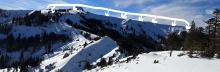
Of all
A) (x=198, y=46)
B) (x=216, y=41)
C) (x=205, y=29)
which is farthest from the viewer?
(x=205, y=29)

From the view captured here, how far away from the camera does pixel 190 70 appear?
73625 millimetres

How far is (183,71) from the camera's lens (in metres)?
72.8

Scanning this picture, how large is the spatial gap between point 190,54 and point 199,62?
38.4 ft

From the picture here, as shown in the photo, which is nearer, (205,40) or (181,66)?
(181,66)

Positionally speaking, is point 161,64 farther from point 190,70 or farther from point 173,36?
point 173,36

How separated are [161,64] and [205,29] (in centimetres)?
4584

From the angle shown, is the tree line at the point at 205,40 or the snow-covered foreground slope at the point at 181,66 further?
the tree line at the point at 205,40

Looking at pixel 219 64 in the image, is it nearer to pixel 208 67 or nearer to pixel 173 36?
pixel 208 67

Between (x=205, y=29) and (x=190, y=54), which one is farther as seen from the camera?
(x=205, y=29)

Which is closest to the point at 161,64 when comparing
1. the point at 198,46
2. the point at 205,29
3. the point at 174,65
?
the point at 174,65

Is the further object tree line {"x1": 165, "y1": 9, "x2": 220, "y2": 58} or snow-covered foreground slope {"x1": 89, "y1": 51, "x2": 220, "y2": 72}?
tree line {"x1": 165, "y1": 9, "x2": 220, "y2": 58}

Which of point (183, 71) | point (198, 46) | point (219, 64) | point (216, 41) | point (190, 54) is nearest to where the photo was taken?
point (183, 71)

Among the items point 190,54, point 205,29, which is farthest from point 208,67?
point 205,29

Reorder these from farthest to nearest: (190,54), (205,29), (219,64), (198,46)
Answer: (205,29), (198,46), (190,54), (219,64)
